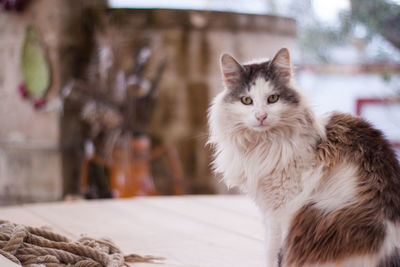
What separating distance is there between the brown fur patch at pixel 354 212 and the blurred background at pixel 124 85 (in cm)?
271

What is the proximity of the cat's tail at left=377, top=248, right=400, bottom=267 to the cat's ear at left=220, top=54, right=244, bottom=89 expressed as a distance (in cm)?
59

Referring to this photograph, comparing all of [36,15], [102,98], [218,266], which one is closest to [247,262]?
[218,266]

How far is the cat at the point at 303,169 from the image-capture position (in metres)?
1.15

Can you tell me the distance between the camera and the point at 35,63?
4191 mm

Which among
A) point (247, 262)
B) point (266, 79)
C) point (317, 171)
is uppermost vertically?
point (266, 79)

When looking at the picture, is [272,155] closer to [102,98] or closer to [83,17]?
[102,98]

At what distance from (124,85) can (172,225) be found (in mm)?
2045

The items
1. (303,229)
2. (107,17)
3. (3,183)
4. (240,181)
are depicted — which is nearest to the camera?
(303,229)

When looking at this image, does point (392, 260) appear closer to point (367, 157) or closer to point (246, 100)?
point (367, 157)

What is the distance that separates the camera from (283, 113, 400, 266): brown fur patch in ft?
3.73

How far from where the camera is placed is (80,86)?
3836mm

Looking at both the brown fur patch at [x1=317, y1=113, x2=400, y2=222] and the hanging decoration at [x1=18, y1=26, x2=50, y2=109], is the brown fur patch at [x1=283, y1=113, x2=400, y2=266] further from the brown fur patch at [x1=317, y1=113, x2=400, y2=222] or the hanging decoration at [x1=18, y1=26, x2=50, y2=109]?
the hanging decoration at [x1=18, y1=26, x2=50, y2=109]

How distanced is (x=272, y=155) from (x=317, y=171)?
0.12 metres

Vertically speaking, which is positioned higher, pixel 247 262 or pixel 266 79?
pixel 266 79
